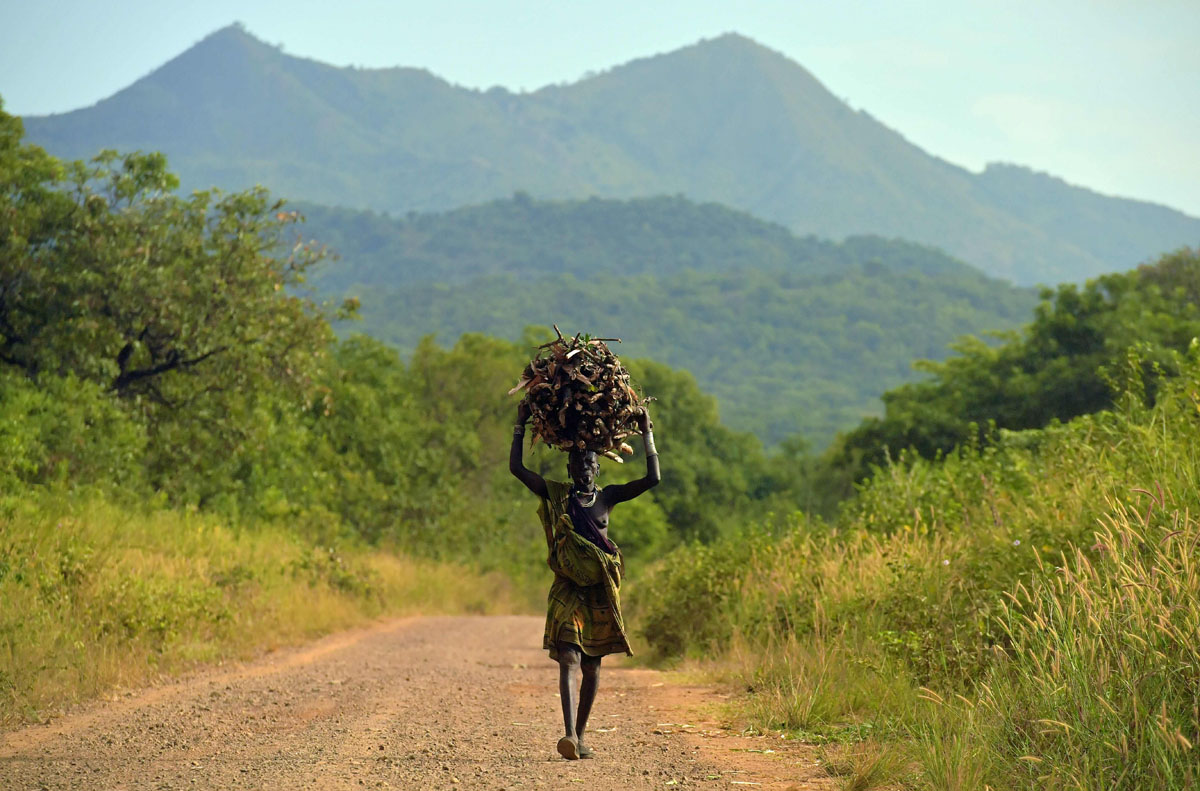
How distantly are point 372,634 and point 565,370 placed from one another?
11712mm

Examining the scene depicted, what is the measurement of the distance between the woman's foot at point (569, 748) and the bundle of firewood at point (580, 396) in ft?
5.90

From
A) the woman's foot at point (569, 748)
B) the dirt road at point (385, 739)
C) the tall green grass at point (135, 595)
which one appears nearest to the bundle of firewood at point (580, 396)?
the woman's foot at point (569, 748)

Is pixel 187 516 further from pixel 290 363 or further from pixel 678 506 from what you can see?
pixel 678 506

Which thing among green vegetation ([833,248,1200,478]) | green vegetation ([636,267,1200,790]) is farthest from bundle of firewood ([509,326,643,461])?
green vegetation ([833,248,1200,478])

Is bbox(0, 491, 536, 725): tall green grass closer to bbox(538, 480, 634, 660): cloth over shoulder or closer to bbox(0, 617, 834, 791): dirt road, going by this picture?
bbox(0, 617, 834, 791): dirt road

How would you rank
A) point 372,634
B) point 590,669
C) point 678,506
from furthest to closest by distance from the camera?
point 678,506, point 372,634, point 590,669

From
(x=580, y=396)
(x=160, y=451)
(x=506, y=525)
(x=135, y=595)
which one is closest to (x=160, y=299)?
(x=160, y=451)

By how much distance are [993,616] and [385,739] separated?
169 inches

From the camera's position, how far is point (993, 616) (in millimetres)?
8109

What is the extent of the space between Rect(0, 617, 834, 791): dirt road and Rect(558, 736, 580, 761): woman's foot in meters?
0.04

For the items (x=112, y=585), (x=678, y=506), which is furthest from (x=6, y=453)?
(x=678, y=506)

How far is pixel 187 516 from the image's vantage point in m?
18.0

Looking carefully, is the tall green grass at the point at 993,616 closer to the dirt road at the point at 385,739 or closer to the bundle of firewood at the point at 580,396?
the dirt road at the point at 385,739

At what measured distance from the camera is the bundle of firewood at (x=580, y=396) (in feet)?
24.2
